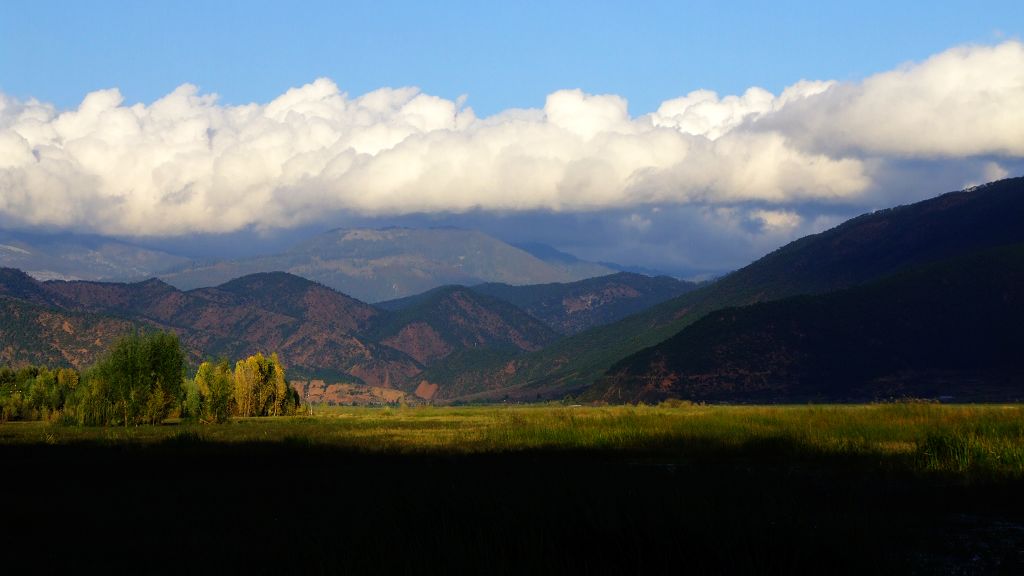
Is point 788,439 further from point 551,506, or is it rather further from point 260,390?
point 260,390

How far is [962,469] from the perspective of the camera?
3105cm

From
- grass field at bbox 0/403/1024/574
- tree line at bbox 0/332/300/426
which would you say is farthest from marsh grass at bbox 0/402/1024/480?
tree line at bbox 0/332/300/426

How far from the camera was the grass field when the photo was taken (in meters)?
16.1

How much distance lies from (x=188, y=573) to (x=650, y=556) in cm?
835

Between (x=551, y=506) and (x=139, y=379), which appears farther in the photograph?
(x=139, y=379)

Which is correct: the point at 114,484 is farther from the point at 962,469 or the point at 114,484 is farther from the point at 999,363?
the point at 999,363

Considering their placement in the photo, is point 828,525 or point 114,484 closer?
point 828,525

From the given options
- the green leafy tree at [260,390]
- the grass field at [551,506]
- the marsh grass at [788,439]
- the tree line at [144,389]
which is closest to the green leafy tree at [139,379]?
the tree line at [144,389]

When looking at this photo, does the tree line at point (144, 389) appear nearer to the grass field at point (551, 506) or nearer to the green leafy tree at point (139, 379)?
the green leafy tree at point (139, 379)

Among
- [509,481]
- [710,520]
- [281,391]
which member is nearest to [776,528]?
[710,520]

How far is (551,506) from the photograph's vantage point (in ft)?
61.0

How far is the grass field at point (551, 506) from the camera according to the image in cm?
1612

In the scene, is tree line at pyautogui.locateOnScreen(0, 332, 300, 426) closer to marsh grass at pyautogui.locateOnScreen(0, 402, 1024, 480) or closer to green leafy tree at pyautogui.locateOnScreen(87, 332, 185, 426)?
green leafy tree at pyautogui.locateOnScreen(87, 332, 185, 426)

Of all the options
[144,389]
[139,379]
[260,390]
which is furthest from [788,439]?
[260,390]
